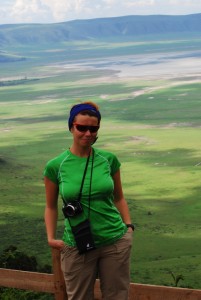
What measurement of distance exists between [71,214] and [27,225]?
43663 millimetres

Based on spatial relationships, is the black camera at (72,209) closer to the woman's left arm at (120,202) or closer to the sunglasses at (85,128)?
the woman's left arm at (120,202)

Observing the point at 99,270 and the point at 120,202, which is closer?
the point at 99,270

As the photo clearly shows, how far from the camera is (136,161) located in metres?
77.3

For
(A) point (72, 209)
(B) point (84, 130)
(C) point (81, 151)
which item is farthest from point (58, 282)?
(B) point (84, 130)

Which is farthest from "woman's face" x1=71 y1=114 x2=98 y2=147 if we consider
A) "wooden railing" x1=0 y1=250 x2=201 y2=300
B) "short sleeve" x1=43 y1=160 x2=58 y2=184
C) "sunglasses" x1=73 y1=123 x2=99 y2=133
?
"wooden railing" x1=0 y1=250 x2=201 y2=300

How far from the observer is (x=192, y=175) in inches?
2689

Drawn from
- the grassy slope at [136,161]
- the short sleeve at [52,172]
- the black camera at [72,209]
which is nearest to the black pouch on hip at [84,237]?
the black camera at [72,209]

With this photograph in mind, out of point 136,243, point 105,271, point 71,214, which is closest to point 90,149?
point 71,214

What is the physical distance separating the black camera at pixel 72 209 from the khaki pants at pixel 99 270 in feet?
0.95

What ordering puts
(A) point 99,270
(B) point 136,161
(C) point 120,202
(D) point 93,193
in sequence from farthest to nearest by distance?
1. (B) point 136,161
2. (C) point 120,202
3. (A) point 99,270
4. (D) point 93,193

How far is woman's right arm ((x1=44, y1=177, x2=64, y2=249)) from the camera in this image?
5121 mm

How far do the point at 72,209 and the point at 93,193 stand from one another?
0.22 m

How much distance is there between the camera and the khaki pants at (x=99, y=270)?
16.6 feet

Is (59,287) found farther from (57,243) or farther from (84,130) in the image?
(84,130)
